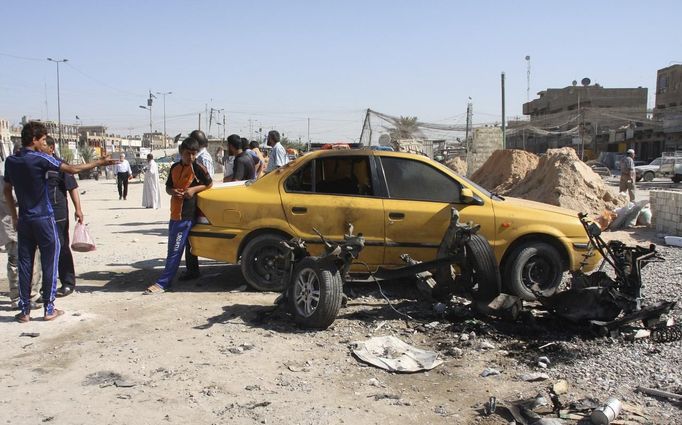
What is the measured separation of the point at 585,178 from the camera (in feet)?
50.9

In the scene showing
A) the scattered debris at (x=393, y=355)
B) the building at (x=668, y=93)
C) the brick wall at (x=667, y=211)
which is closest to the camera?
the scattered debris at (x=393, y=355)

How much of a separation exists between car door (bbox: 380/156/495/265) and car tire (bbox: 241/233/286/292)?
127 cm

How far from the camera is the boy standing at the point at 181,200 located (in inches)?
274

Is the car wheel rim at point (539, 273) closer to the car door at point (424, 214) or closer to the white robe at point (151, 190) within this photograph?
the car door at point (424, 214)

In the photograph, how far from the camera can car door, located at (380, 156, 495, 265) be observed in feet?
21.4

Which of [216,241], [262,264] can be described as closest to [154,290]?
[216,241]

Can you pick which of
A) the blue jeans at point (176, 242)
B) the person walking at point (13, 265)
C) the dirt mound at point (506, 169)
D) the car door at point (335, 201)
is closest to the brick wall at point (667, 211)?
the dirt mound at point (506, 169)

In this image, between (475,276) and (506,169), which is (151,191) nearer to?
(506,169)

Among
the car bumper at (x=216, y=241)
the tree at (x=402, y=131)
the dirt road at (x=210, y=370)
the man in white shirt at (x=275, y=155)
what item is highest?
the tree at (x=402, y=131)

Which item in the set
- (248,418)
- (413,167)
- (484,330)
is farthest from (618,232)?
(248,418)

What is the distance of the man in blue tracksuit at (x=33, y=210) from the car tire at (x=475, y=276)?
11.7 feet

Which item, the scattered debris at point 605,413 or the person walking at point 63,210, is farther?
the person walking at point 63,210

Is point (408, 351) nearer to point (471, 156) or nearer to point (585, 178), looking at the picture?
point (585, 178)

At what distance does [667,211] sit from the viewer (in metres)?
11.7
